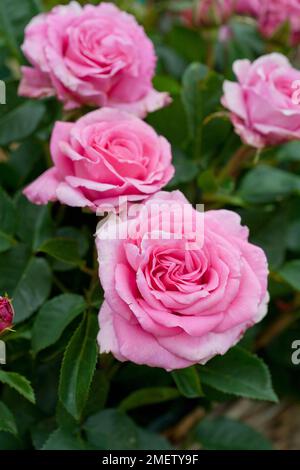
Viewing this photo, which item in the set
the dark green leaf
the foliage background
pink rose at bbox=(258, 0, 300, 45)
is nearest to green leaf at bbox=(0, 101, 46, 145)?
the foliage background

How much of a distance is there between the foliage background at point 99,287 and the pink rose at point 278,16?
14mm

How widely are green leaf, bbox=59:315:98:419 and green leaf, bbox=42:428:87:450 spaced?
56mm

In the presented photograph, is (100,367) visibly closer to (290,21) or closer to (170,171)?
(170,171)

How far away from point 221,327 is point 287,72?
0.61ft

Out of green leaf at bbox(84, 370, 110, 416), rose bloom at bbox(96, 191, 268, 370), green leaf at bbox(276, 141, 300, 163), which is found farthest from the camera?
green leaf at bbox(276, 141, 300, 163)

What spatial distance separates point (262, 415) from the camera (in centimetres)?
63

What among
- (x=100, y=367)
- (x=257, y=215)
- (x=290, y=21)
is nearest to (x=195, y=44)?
(x=290, y=21)

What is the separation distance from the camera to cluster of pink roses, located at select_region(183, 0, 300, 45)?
1.75 feet

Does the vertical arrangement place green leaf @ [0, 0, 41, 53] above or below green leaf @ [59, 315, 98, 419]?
above

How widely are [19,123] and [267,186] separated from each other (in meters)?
0.18

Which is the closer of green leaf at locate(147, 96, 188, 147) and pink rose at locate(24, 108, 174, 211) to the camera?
pink rose at locate(24, 108, 174, 211)

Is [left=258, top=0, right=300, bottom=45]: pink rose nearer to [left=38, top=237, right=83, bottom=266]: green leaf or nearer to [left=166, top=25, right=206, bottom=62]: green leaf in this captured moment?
[left=166, top=25, right=206, bottom=62]: green leaf

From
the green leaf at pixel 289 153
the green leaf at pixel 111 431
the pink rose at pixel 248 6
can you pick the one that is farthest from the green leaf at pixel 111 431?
the pink rose at pixel 248 6

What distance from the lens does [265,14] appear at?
55 cm
